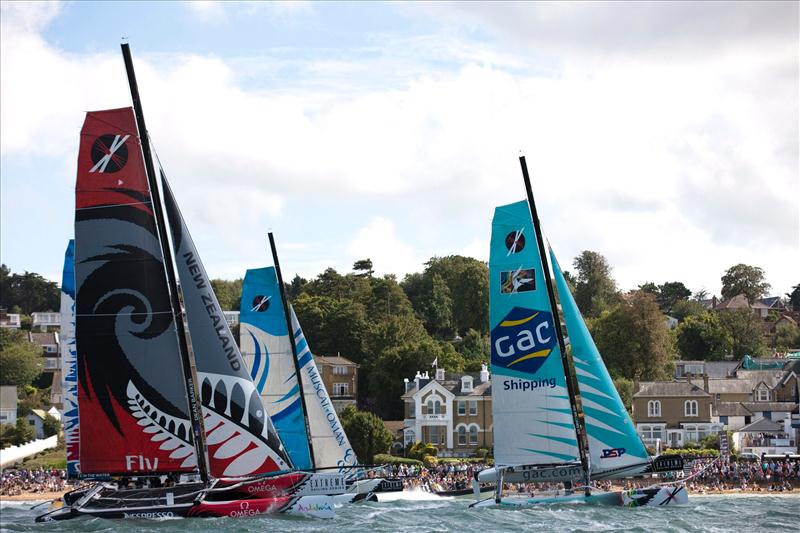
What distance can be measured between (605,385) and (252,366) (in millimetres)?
14136

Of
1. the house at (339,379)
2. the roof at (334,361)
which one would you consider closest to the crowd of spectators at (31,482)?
the roof at (334,361)

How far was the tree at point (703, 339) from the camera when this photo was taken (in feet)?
354

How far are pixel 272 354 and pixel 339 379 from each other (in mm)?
51787

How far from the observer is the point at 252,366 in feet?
145

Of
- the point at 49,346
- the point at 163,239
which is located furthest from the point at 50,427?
the point at 163,239

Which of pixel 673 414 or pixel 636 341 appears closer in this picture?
pixel 673 414

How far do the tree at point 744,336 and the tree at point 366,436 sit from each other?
46239mm

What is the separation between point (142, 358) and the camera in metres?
31.5

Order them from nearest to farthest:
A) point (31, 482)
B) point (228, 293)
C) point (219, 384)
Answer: point (219, 384) < point (31, 482) < point (228, 293)

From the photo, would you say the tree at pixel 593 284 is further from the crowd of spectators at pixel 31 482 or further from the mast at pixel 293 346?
the mast at pixel 293 346

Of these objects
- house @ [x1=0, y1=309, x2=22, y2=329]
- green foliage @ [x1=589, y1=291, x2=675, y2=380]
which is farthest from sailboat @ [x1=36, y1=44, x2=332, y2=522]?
house @ [x1=0, y1=309, x2=22, y2=329]

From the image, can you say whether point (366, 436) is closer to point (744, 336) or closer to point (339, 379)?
point (339, 379)

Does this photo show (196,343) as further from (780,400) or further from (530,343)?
(780,400)

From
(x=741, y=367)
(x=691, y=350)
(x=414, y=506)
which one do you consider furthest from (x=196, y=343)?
(x=691, y=350)
